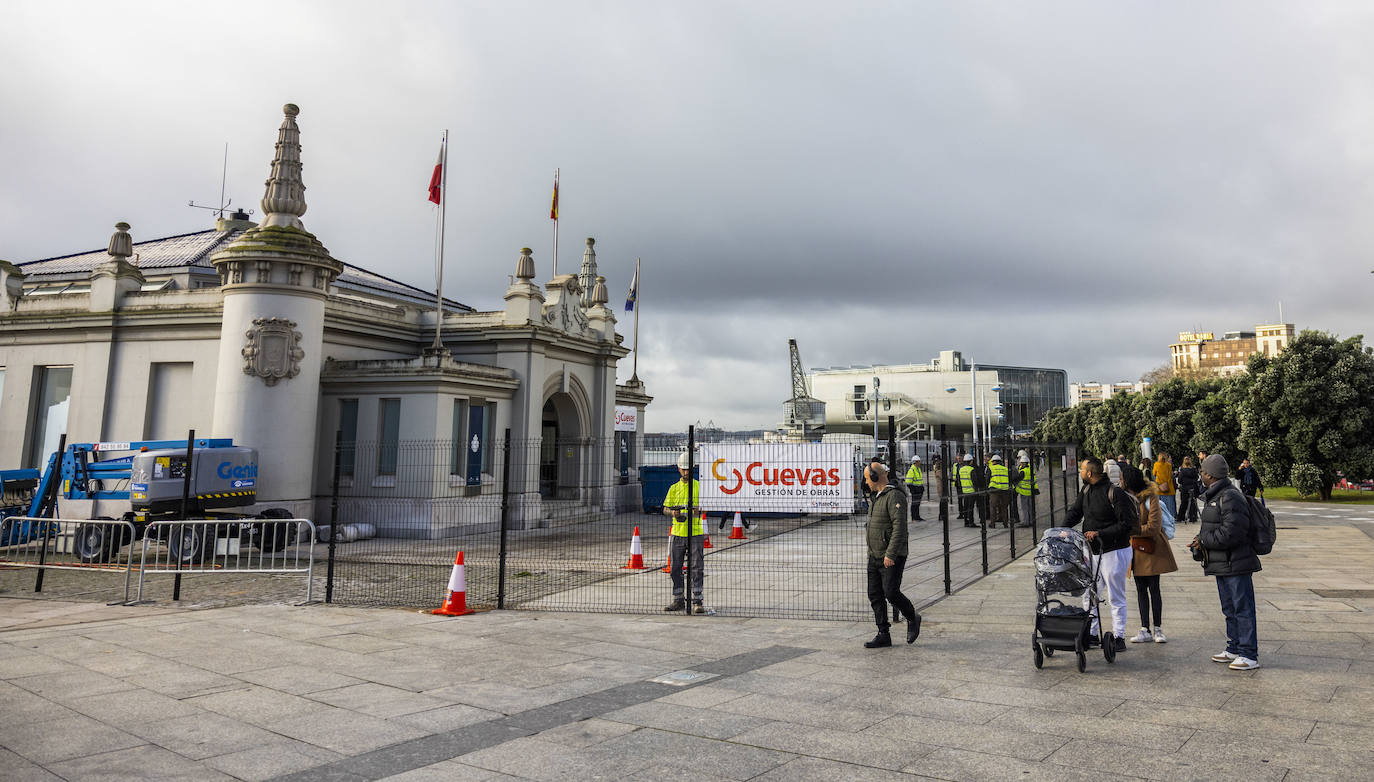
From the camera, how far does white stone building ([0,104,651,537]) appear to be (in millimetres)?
22047

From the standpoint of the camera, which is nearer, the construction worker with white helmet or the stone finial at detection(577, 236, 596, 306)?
the construction worker with white helmet

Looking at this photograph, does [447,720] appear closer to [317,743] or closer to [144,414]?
[317,743]

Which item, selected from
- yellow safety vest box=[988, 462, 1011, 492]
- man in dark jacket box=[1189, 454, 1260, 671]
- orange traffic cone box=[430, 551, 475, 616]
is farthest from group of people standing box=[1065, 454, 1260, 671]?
yellow safety vest box=[988, 462, 1011, 492]

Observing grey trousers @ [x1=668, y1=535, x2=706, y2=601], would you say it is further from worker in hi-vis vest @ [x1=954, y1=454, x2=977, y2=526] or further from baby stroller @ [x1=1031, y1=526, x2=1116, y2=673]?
worker in hi-vis vest @ [x1=954, y1=454, x2=977, y2=526]

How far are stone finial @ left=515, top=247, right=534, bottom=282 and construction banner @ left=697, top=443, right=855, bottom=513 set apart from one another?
1333cm

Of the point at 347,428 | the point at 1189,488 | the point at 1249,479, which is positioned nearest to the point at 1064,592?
the point at 1249,479

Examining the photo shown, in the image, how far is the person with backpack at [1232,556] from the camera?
6879 mm

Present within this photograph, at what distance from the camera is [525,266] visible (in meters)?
26.8

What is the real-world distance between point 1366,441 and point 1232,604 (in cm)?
3332

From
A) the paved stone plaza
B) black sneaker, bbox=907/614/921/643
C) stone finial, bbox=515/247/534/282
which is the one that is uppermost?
stone finial, bbox=515/247/534/282

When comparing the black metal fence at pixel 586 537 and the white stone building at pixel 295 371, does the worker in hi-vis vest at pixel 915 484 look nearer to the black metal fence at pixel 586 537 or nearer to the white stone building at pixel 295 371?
the black metal fence at pixel 586 537

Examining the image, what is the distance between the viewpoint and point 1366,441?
31.6 m

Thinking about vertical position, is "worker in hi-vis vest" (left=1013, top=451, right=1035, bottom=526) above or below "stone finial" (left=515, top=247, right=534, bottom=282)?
below

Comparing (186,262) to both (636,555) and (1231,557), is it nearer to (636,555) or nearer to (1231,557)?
(636,555)
